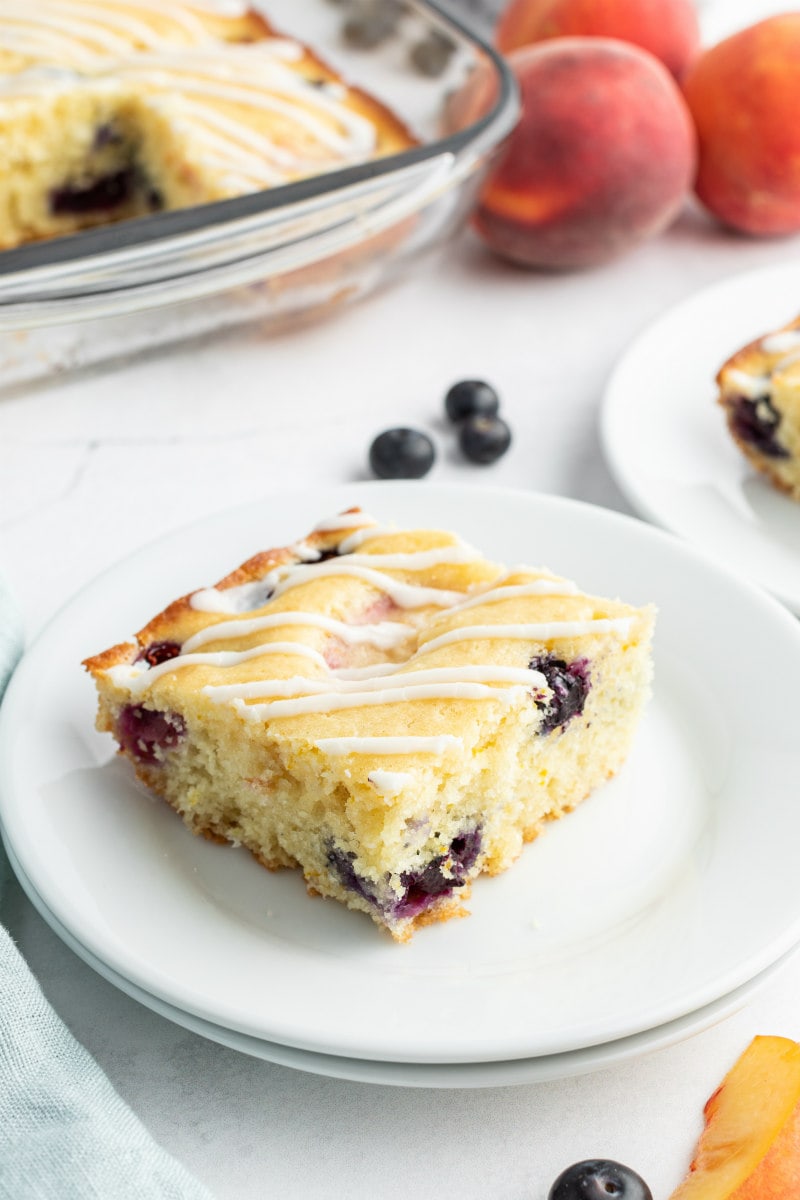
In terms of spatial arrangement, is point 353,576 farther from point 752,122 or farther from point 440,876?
point 752,122

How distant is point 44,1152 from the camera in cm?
169

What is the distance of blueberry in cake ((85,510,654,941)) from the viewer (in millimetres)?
2049

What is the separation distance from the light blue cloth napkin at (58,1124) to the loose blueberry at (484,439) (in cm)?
184

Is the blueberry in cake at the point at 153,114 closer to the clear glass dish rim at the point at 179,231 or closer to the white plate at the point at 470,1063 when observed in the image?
the clear glass dish rim at the point at 179,231

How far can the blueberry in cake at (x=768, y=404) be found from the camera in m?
3.09

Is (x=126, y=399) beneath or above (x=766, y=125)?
beneath

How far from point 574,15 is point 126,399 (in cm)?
202

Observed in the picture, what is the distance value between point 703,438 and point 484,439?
544mm

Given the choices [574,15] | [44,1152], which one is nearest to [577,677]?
[44,1152]

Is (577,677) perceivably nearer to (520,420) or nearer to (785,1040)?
(785,1040)

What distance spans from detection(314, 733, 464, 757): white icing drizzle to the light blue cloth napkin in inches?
21.9

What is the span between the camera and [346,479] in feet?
11.1

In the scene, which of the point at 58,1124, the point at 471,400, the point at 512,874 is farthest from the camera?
the point at 471,400

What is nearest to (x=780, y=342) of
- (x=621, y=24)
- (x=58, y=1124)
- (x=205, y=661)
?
(x=621, y=24)
